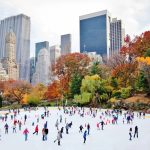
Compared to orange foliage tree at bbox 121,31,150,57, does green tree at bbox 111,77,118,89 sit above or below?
below

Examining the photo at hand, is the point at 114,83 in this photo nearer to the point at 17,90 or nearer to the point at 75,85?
the point at 75,85

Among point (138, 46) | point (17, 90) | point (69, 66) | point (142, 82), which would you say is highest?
point (138, 46)

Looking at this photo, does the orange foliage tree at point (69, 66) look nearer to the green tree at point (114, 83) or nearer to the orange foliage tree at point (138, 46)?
the orange foliage tree at point (138, 46)

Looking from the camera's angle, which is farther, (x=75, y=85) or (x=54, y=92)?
(x=54, y=92)

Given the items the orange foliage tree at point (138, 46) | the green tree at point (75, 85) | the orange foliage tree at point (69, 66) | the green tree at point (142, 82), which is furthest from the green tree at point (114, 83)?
the orange foliage tree at point (69, 66)

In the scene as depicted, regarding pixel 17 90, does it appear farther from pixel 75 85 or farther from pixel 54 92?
pixel 75 85

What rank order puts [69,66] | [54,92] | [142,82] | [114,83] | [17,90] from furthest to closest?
1. [17,90]
2. [54,92]
3. [69,66]
4. [114,83]
5. [142,82]

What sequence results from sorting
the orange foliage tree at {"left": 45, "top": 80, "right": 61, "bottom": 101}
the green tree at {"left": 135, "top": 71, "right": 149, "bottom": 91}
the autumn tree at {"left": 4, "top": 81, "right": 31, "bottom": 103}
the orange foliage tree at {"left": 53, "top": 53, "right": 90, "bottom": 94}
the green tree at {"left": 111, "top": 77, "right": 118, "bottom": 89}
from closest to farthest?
the green tree at {"left": 135, "top": 71, "right": 149, "bottom": 91} → the green tree at {"left": 111, "top": 77, "right": 118, "bottom": 89} → the orange foliage tree at {"left": 53, "top": 53, "right": 90, "bottom": 94} → the orange foliage tree at {"left": 45, "top": 80, "right": 61, "bottom": 101} → the autumn tree at {"left": 4, "top": 81, "right": 31, "bottom": 103}

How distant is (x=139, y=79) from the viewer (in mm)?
62844

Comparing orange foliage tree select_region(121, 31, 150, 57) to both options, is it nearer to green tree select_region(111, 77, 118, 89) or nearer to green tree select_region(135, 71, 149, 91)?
green tree select_region(111, 77, 118, 89)

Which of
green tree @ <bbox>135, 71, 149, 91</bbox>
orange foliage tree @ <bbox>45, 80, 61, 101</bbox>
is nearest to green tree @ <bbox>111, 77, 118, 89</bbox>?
green tree @ <bbox>135, 71, 149, 91</bbox>

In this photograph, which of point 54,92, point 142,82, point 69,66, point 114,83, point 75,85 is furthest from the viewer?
point 54,92

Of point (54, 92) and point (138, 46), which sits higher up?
point (138, 46)

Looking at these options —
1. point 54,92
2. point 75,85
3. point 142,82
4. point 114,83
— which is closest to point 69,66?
point 54,92
